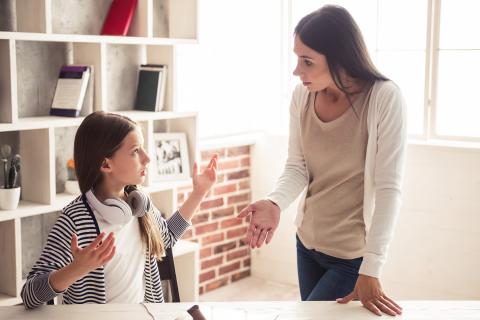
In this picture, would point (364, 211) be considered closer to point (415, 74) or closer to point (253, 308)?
point (253, 308)

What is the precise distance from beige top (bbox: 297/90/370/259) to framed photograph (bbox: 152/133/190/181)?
1.44 meters

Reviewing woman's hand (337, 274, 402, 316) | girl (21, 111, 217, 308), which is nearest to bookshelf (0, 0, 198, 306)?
girl (21, 111, 217, 308)

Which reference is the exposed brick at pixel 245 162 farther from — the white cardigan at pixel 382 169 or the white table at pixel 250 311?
the white table at pixel 250 311

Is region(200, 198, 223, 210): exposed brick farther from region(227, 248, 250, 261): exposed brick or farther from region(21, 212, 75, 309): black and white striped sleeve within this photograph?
region(21, 212, 75, 309): black and white striped sleeve

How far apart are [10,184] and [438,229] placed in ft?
7.83

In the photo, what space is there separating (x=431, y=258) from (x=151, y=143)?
178cm

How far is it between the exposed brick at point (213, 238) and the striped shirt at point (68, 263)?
2096 millimetres

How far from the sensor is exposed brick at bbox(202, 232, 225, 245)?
4344mm

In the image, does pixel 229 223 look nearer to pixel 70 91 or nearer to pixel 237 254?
pixel 237 254

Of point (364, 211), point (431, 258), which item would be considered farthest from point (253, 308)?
point (431, 258)

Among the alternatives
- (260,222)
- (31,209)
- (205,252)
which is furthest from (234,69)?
(260,222)

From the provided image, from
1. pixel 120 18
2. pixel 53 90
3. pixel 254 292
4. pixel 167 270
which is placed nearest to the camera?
pixel 167 270

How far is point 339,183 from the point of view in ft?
7.06

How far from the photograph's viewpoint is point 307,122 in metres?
2.26
